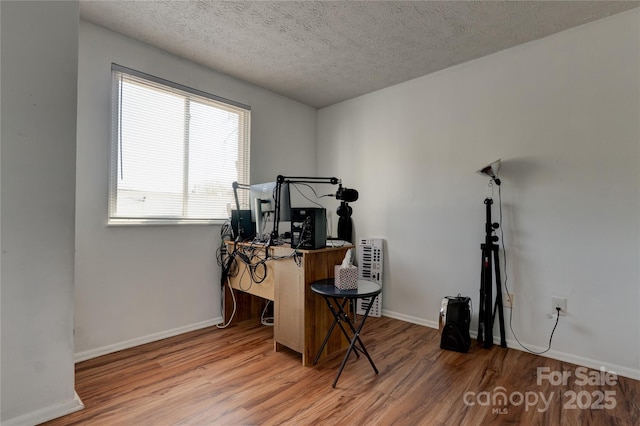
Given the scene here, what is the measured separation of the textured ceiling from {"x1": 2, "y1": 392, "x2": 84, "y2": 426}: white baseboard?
98.9 inches

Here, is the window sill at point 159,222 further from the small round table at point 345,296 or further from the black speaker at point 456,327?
the black speaker at point 456,327

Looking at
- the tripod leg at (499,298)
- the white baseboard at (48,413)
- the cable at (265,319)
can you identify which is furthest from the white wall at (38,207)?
the tripod leg at (499,298)

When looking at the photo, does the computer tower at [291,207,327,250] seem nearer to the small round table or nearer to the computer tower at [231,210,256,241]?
the small round table

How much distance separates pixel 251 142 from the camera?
338 centimetres

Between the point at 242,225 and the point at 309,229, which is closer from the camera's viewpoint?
the point at 309,229

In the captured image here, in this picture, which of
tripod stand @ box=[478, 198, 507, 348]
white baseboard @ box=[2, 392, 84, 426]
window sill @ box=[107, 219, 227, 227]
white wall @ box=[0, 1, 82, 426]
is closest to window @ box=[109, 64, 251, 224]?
window sill @ box=[107, 219, 227, 227]

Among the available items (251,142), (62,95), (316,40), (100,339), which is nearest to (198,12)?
(316,40)

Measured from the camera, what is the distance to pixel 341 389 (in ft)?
6.25

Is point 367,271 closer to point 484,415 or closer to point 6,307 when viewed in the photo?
point 484,415

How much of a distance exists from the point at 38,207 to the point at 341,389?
6.57 feet

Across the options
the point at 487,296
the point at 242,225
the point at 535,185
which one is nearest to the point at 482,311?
the point at 487,296

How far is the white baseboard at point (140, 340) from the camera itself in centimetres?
229

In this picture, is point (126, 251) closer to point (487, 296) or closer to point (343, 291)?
point (343, 291)

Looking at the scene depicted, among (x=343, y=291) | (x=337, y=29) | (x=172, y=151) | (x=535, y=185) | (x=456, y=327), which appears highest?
(x=337, y=29)
